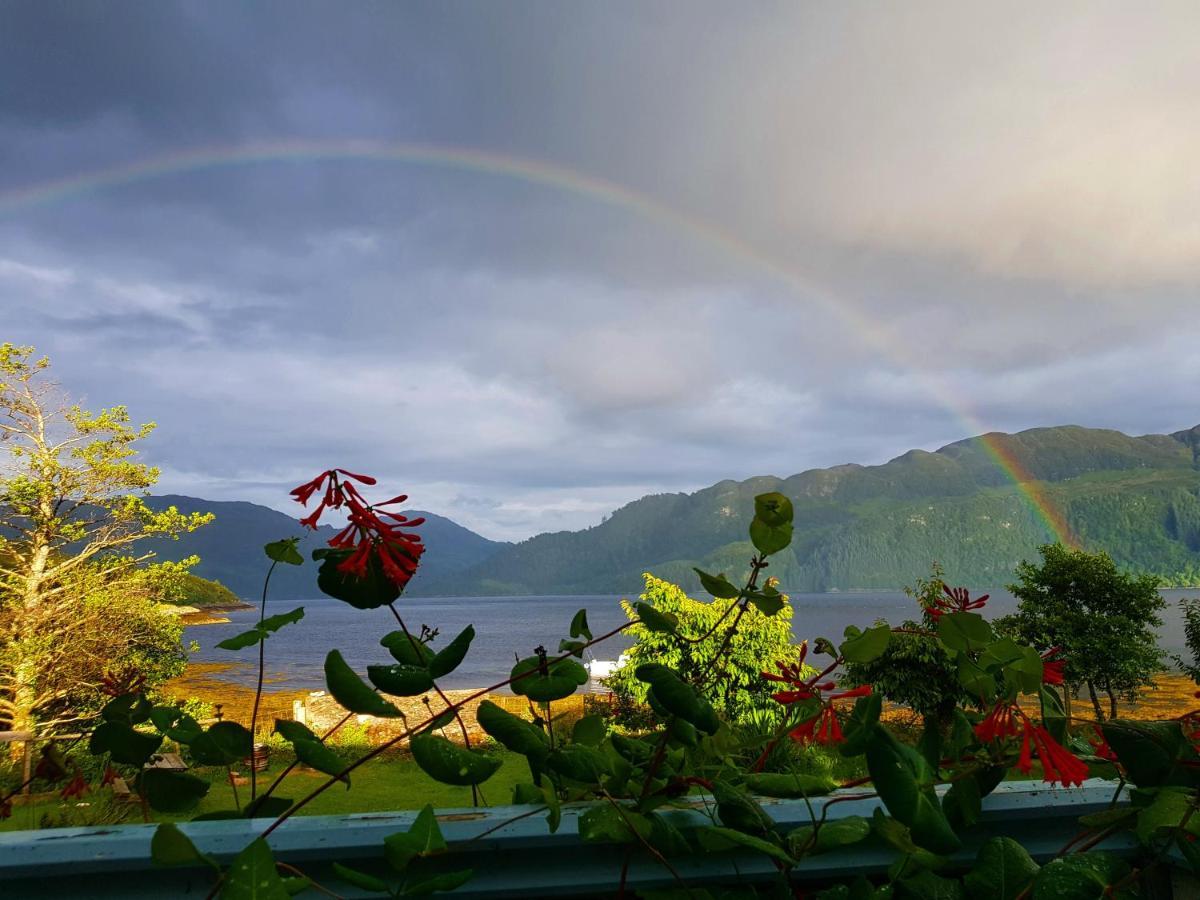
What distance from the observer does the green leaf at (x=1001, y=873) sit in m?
0.80

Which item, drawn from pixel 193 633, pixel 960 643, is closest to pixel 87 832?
pixel 960 643

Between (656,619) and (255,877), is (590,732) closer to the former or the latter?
(656,619)

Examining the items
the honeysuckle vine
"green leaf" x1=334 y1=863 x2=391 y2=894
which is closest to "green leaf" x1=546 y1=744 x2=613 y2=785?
the honeysuckle vine

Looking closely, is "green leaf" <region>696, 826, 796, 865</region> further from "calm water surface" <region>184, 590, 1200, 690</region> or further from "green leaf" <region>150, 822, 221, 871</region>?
"calm water surface" <region>184, 590, 1200, 690</region>

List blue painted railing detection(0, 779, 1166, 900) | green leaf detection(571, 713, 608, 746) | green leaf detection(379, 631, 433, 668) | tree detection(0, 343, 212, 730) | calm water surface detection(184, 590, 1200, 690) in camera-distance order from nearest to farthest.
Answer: blue painted railing detection(0, 779, 1166, 900)
green leaf detection(379, 631, 433, 668)
green leaf detection(571, 713, 608, 746)
tree detection(0, 343, 212, 730)
calm water surface detection(184, 590, 1200, 690)

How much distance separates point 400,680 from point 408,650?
3.9 inches

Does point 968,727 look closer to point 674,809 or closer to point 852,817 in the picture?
point 852,817

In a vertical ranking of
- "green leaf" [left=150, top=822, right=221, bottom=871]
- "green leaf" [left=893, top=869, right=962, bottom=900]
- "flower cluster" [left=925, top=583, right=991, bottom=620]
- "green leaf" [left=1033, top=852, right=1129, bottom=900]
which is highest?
"flower cluster" [left=925, top=583, right=991, bottom=620]

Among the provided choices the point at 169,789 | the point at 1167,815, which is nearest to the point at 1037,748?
the point at 1167,815

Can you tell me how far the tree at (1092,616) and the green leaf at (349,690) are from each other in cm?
1858

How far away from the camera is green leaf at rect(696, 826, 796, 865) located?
2.31ft

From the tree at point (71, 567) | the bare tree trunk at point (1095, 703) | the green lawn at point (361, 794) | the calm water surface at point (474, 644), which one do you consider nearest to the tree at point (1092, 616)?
the bare tree trunk at point (1095, 703)

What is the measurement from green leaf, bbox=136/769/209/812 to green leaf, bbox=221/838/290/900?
422 mm

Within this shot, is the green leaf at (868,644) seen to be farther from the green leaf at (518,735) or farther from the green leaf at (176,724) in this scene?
the green leaf at (176,724)
